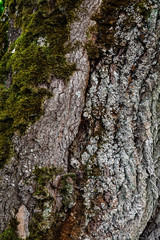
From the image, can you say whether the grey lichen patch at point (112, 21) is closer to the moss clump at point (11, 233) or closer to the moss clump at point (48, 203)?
the moss clump at point (48, 203)

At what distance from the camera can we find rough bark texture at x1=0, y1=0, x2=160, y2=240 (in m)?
1.33

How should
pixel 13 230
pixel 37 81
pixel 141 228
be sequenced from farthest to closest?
pixel 141 228, pixel 37 81, pixel 13 230

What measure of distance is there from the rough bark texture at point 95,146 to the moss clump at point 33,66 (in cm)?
6

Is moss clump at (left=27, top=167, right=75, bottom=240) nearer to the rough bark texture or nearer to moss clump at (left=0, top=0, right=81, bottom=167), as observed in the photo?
the rough bark texture

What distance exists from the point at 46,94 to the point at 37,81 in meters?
0.11

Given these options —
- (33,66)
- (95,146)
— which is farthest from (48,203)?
(33,66)

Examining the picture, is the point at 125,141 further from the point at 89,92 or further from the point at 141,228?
the point at 141,228

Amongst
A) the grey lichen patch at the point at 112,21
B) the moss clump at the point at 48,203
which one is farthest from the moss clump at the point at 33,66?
the moss clump at the point at 48,203

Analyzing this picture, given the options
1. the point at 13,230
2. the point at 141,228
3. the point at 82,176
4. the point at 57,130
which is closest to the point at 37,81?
the point at 57,130

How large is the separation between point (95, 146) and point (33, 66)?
0.69 m

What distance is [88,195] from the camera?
140 centimetres

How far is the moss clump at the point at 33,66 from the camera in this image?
1386 millimetres

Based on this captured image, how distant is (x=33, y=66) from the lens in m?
1.42

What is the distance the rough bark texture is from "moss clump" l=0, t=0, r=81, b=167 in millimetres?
56
